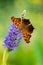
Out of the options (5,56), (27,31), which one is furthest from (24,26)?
(5,56)

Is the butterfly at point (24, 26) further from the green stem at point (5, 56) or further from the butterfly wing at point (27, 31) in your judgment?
the green stem at point (5, 56)

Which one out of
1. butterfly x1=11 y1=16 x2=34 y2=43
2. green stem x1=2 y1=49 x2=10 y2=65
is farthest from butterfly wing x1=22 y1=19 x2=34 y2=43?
green stem x1=2 y1=49 x2=10 y2=65

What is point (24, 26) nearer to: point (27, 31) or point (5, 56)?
point (27, 31)

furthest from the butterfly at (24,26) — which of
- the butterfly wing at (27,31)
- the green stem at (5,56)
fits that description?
the green stem at (5,56)

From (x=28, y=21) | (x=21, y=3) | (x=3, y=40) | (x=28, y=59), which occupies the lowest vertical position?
(x=28, y=59)

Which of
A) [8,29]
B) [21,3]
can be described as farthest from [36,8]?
[8,29]

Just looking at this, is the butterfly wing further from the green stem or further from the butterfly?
the green stem

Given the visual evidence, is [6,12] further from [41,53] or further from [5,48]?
[41,53]
